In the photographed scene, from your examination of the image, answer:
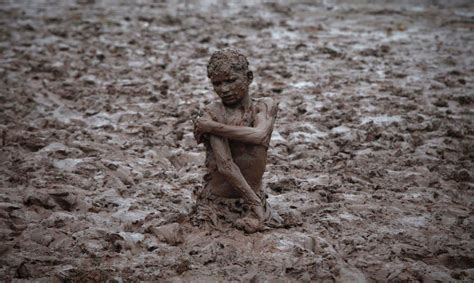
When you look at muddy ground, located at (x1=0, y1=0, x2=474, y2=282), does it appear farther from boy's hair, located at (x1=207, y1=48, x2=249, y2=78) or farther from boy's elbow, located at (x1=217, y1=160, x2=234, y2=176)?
boy's hair, located at (x1=207, y1=48, x2=249, y2=78)

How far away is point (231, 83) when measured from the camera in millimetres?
3762

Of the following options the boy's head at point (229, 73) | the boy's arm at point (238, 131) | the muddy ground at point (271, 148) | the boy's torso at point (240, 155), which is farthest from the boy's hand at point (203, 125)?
the muddy ground at point (271, 148)

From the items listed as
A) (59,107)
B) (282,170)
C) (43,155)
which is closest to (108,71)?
(59,107)

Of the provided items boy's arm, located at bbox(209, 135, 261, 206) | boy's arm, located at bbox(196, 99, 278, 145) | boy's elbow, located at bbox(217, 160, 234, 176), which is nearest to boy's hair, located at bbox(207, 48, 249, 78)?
boy's arm, located at bbox(196, 99, 278, 145)

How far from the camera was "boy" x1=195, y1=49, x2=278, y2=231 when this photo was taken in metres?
3.71

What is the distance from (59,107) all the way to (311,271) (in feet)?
13.3

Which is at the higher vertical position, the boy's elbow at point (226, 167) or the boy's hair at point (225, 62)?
the boy's hair at point (225, 62)

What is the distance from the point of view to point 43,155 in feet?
16.7

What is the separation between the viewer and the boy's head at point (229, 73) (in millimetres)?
Answer: 3732

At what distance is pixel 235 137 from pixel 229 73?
0.41m

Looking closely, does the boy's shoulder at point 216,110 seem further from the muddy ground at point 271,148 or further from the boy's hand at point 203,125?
the muddy ground at point 271,148

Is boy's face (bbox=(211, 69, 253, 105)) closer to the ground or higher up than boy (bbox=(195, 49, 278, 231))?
higher up

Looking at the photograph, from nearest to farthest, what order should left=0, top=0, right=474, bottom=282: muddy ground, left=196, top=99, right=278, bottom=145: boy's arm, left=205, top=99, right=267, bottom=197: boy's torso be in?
left=0, top=0, right=474, bottom=282: muddy ground → left=196, top=99, right=278, bottom=145: boy's arm → left=205, top=99, right=267, bottom=197: boy's torso

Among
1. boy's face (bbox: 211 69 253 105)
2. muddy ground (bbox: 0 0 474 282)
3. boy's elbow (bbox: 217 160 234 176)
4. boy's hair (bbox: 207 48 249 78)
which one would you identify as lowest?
muddy ground (bbox: 0 0 474 282)
